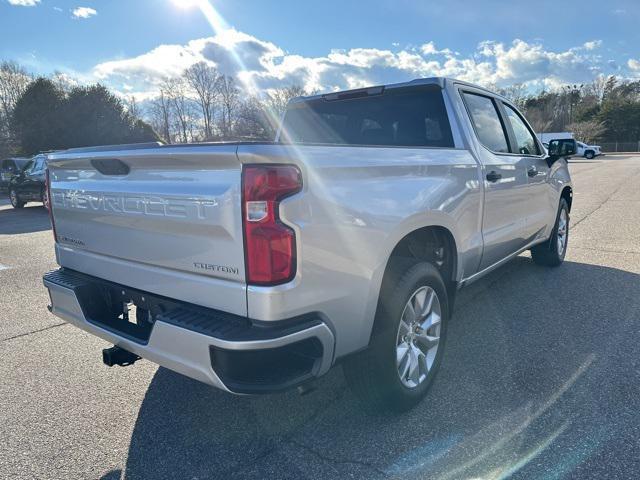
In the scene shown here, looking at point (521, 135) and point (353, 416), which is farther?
point (521, 135)

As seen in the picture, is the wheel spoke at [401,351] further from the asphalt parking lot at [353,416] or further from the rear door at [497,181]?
the rear door at [497,181]

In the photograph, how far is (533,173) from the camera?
4.55 metres

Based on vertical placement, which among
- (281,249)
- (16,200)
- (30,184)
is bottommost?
(16,200)

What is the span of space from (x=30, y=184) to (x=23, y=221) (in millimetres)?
3386

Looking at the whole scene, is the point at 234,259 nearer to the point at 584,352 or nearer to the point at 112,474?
the point at 112,474

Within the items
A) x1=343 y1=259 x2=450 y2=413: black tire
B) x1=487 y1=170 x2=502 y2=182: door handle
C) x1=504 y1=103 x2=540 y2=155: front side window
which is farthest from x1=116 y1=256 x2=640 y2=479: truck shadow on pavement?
x1=504 y1=103 x2=540 y2=155: front side window

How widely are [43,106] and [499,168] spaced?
4155 centimetres

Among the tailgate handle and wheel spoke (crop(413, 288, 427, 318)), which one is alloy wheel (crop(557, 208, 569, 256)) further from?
the tailgate handle

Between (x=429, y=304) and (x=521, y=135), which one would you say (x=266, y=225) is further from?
(x=521, y=135)

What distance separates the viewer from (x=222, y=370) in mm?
1987

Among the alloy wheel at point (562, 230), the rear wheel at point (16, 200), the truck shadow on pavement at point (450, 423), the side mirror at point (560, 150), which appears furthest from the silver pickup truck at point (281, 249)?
the rear wheel at point (16, 200)

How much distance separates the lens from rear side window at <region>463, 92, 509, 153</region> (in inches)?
149

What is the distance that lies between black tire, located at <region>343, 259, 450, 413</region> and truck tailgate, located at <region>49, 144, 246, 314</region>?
82cm

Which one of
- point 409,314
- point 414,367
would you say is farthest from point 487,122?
point 414,367
